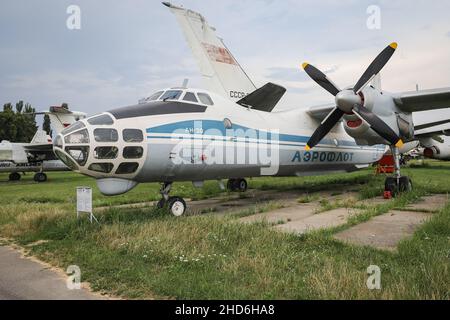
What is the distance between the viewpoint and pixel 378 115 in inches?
504

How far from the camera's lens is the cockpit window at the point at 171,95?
395 inches

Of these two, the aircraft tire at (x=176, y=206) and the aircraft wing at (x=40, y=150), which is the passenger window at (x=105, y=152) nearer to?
the aircraft tire at (x=176, y=206)

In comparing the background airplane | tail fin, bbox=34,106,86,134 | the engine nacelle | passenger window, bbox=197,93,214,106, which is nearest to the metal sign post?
passenger window, bbox=197,93,214,106

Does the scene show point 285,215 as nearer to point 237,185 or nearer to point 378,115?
point 378,115

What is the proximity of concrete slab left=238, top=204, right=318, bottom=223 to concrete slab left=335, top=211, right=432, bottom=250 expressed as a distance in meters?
1.83

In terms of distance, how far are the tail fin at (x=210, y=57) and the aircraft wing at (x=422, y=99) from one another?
748cm

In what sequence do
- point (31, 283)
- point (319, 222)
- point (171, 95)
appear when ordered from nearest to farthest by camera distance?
point (31, 283), point (319, 222), point (171, 95)

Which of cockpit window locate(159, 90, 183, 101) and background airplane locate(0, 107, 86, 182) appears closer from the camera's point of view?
cockpit window locate(159, 90, 183, 101)

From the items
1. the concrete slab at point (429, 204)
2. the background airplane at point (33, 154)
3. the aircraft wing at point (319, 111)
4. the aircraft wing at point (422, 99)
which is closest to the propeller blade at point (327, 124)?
the aircraft wing at point (319, 111)

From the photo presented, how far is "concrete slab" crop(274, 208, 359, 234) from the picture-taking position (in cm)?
785

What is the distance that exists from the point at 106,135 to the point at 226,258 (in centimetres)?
427

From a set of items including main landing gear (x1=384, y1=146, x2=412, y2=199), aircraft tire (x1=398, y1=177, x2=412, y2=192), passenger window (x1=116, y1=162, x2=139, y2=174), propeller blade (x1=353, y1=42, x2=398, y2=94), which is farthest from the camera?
aircraft tire (x1=398, y1=177, x2=412, y2=192)

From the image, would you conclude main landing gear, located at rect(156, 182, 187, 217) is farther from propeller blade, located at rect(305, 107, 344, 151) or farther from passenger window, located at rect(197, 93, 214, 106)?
propeller blade, located at rect(305, 107, 344, 151)

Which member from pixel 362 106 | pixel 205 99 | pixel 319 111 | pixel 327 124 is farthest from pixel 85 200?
pixel 319 111
